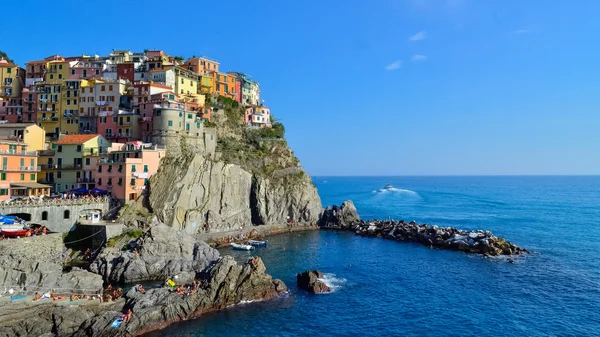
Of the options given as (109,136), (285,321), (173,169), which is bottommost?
(285,321)

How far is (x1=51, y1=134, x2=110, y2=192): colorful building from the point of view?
63250mm

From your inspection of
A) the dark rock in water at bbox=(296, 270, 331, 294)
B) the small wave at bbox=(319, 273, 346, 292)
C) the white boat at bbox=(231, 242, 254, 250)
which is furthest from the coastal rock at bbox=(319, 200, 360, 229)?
the dark rock in water at bbox=(296, 270, 331, 294)

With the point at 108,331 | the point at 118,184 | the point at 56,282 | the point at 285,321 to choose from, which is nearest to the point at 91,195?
the point at 118,184

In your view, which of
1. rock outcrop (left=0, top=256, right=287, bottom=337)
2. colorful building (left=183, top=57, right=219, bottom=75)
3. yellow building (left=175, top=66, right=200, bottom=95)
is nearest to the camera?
rock outcrop (left=0, top=256, right=287, bottom=337)

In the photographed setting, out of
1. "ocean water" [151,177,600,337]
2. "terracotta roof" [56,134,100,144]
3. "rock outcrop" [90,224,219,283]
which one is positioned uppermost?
"terracotta roof" [56,134,100,144]

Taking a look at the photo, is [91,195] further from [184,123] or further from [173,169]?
[184,123]

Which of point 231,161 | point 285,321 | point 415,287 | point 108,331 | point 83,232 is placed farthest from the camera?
point 231,161

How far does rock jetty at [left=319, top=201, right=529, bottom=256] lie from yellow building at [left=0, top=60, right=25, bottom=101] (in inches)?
2621

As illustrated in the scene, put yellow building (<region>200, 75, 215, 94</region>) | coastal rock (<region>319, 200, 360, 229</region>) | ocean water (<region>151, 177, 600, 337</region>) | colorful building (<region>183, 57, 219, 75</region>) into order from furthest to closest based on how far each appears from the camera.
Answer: colorful building (<region>183, 57, 219, 75</region>)
yellow building (<region>200, 75, 215, 94</region>)
coastal rock (<region>319, 200, 360, 229</region>)
ocean water (<region>151, 177, 600, 337</region>)

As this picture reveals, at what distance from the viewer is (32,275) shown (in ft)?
123

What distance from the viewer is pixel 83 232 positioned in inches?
2077

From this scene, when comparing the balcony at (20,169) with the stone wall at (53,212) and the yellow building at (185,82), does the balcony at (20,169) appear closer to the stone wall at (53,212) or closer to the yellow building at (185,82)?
the stone wall at (53,212)

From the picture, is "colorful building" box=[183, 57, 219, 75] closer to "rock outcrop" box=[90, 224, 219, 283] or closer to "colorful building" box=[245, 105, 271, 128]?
"colorful building" box=[245, 105, 271, 128]

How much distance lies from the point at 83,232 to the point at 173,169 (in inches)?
643
